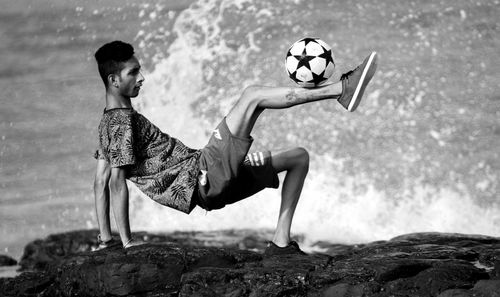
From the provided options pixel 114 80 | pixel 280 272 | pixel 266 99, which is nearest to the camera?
pixel 280 272

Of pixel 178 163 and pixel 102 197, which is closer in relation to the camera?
pixel 178 163

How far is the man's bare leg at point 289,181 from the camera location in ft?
24.8

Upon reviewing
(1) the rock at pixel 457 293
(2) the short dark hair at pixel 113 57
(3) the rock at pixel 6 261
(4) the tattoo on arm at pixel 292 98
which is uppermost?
(2) the short dark hair at pixel 113 57

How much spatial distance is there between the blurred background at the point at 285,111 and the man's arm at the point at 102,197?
24.3 feet

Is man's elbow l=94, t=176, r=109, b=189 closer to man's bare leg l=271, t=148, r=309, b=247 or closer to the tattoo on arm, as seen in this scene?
man's bare leg l=271, t=148, r=309, b=247

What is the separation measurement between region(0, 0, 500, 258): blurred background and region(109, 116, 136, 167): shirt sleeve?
7.79m

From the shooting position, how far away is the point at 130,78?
7648 millimetres

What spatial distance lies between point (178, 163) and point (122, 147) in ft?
1.56

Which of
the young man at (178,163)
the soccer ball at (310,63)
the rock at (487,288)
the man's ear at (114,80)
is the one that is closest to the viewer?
the rock at (487,288)

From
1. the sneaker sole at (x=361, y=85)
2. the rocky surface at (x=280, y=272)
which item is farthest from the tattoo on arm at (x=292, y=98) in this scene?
the rocky surface at (x=280, y=272)

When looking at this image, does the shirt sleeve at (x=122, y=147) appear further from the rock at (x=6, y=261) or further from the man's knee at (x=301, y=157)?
the rock at (x=6, y=261)

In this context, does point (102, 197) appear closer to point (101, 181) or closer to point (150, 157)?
point (101, 181)

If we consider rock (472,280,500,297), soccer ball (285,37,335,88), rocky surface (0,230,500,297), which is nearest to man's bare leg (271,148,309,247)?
rocky surface (0,230,500,297)

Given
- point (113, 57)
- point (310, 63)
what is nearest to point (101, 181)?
point (113, 57)
